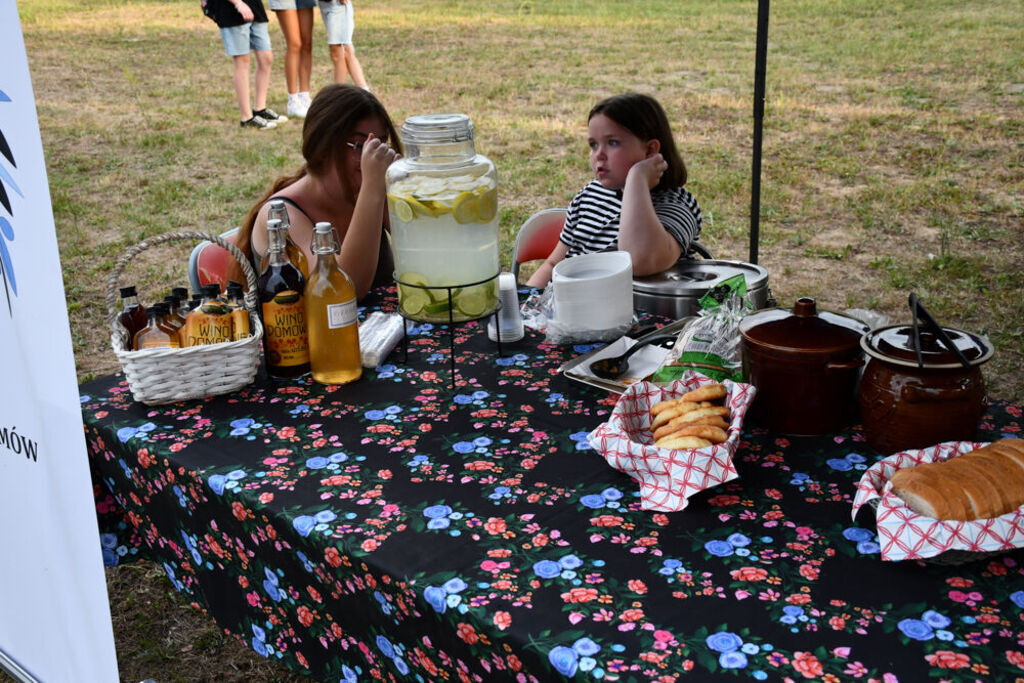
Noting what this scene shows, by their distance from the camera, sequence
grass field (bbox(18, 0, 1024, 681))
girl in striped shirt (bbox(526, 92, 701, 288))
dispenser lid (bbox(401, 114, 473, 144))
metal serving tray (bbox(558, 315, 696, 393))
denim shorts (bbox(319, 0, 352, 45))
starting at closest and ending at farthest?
dispenser lid (bbox(401, 114, 473, 144)) < metal serving tray (bbox(558, 315, 696, 393)) < girl in striped shirt (bbox(526, 92, 701, 288)) < grass field (bbox(18, 0, 1024, 681)) < denim shorts (bbox(319, 0, 352, 45))

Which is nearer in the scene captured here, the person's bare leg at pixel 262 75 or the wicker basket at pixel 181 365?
the wicker basket at pixel 181 365

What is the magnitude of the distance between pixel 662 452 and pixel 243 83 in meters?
6.92

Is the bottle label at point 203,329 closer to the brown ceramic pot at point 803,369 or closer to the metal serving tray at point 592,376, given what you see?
the metal serving tray at point 592,376

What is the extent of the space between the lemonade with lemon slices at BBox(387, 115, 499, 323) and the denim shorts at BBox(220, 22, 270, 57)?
20.4 ft

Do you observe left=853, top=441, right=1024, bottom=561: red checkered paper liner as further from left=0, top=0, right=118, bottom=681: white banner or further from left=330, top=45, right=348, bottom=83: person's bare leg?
left=330, top=45, right=348, bottom=83: person's bare leg

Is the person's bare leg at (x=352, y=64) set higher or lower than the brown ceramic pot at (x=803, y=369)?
higher

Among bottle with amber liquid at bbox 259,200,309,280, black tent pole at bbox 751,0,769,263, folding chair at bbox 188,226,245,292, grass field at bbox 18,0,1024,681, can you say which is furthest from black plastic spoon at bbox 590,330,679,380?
black tent pole at bbox 751,0,769,263

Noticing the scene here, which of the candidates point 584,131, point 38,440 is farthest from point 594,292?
point 584,131

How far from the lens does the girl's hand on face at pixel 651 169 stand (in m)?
2.29

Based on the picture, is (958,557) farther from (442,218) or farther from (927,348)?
(442,218)

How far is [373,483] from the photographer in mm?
1335

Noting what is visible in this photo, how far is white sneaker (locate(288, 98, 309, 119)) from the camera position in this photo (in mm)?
7582

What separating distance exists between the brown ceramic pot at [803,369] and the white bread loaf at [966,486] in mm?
230

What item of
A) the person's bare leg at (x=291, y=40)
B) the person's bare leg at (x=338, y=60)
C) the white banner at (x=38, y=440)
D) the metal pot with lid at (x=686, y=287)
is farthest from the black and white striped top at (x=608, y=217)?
the person's bare leg at (x=338, y=60)
